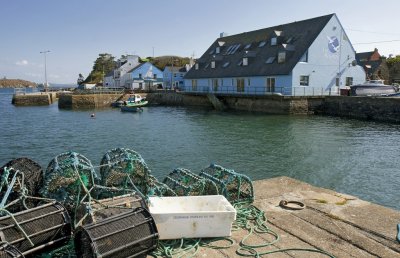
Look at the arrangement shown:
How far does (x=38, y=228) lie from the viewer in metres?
4.15

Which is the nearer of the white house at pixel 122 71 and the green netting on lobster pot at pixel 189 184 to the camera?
the green netting on lobster pot at pixel 189 184

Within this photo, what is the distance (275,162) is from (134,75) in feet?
199

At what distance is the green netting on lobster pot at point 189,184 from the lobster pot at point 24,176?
2.29 meters

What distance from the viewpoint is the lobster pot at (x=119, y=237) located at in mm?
3729

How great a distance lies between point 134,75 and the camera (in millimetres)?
72375

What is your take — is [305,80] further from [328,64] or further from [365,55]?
[365,55]

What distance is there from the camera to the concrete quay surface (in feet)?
15.6

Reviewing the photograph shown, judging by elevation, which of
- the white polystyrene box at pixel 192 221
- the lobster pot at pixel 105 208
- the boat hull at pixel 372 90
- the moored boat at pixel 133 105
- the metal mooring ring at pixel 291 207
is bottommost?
the metal mooring ring at pixel 291 207

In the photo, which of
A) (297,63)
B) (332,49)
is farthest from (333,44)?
(297,63)

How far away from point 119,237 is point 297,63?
33474 millimetres

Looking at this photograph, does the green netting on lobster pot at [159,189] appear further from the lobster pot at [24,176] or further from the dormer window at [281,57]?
the dormer window at [281,57]

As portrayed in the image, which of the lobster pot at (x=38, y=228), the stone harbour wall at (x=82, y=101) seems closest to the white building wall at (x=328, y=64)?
the stone harbour wall at (x=82, y=101)

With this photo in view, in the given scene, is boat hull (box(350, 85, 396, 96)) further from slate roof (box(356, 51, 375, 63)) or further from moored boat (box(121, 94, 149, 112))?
slate roof (box(356, 51, 375, 63))

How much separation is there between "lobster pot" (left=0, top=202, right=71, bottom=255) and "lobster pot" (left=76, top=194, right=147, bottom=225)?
9.9 inches
